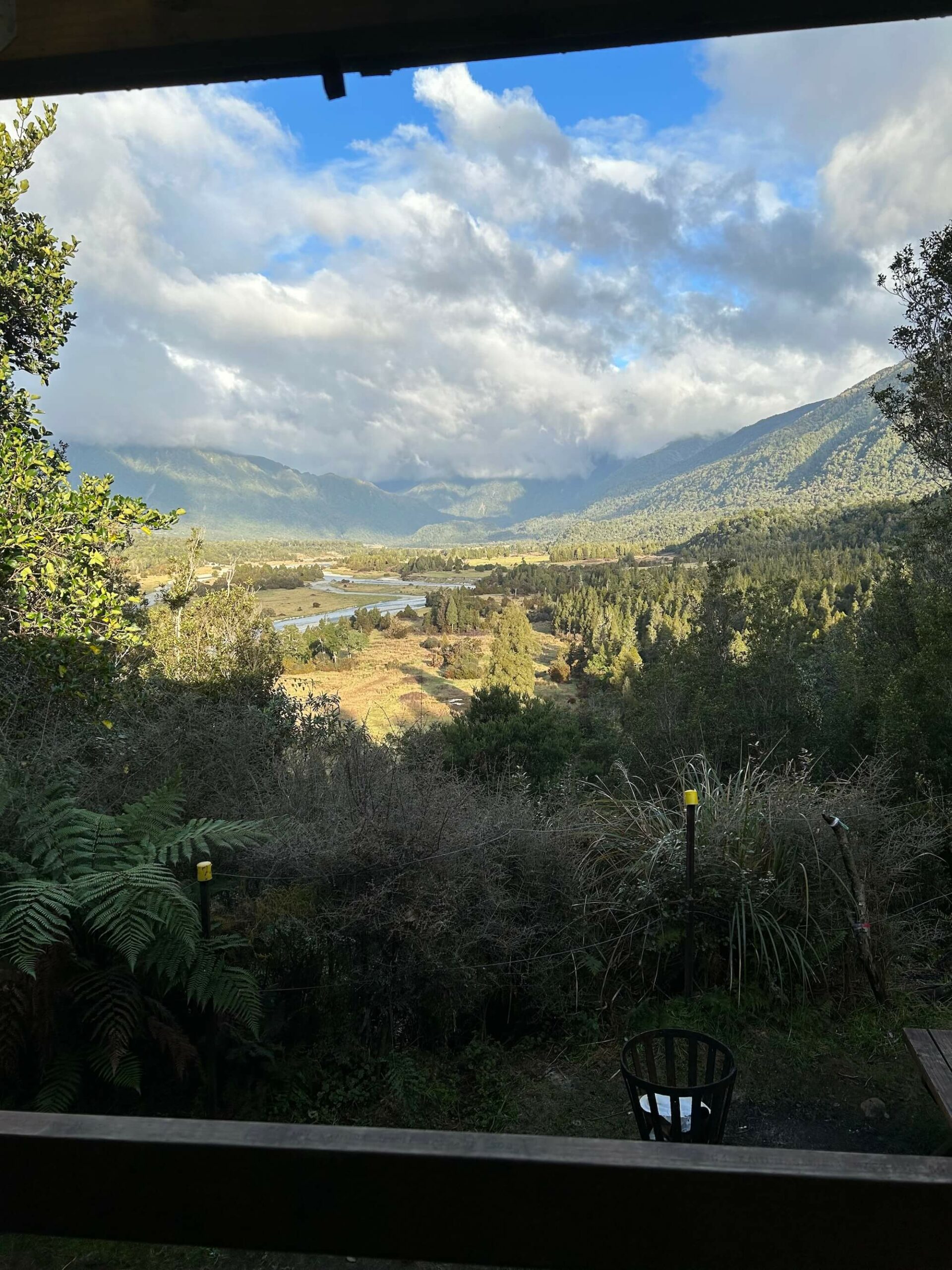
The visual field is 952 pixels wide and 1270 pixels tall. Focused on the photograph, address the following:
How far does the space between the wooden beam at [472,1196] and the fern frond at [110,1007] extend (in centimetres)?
208

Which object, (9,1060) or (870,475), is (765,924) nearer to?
(9,1060)

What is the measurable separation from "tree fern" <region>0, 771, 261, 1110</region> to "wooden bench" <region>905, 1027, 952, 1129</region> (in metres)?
Result: 2.18

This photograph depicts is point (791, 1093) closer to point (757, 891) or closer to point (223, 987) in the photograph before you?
point (757, 891)

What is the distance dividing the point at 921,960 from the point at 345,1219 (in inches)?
179

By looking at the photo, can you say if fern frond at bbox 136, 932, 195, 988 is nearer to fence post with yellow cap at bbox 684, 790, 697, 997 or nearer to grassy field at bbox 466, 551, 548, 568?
fence post with yellow cap at bbox 684, 790, 697, 997

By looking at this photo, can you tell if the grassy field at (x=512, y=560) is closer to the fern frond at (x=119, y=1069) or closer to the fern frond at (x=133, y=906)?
the fern frond at (x=133, y=906)

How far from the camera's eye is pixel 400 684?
20797 millimetres

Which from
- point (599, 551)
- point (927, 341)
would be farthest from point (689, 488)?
point (927, 341)

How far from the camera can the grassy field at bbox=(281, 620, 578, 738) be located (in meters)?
11.2

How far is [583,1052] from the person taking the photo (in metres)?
3.60

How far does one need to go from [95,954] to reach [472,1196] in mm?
2606

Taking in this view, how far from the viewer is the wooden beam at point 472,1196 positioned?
69cm

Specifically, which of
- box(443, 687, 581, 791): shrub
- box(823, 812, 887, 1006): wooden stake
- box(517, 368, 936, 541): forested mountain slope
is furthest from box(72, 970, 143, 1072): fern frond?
box(517, 368, 936, 541): forested mountain slope

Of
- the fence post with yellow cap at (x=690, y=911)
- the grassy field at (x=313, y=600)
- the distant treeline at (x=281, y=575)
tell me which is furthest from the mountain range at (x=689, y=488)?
the fence post with yellow cap at (x=690, y=911)
